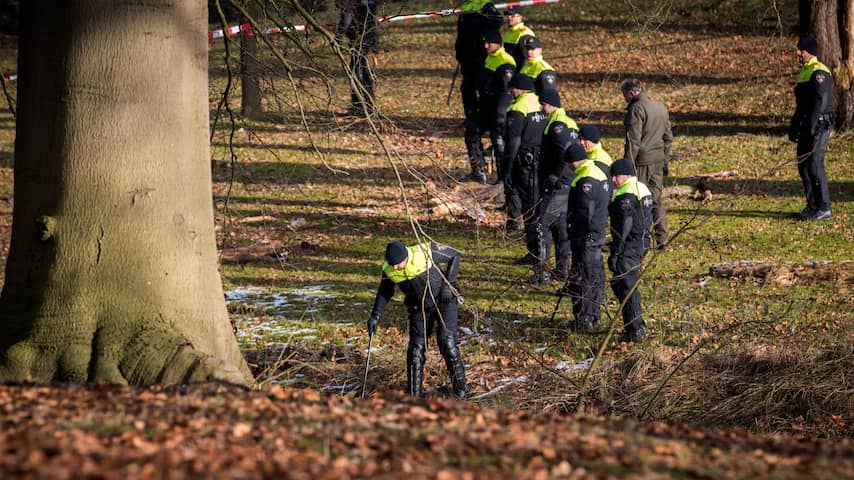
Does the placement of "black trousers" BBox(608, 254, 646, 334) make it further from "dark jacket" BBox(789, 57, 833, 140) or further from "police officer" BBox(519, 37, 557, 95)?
"dark jacket" BBox(789, 57, 833, 140)

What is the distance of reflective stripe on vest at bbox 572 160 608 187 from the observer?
32.7ft

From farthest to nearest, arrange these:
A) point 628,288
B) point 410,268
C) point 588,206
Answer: point 588,206, point 628,288, point 410,268

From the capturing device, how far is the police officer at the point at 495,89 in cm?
1438

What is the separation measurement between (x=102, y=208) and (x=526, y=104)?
736cm

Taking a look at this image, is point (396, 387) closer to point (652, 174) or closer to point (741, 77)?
point (652, 174)

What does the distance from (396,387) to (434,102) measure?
44.5ft

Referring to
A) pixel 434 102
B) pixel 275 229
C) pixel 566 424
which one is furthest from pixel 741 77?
pixel 566 424

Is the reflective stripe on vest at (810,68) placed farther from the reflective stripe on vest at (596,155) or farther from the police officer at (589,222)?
the police officer at (589,222)

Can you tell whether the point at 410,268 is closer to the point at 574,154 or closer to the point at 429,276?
the point at 429,276

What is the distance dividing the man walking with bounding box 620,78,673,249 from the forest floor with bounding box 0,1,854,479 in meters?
0.48

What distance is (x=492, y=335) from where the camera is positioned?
8.80m

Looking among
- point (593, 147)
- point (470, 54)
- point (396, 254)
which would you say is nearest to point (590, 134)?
point (593, 147)

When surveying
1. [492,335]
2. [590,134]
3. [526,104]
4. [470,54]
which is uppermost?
[470,54]

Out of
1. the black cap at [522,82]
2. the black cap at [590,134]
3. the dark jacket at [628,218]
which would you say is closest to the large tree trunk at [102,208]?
the dark jacket at [628,218]
